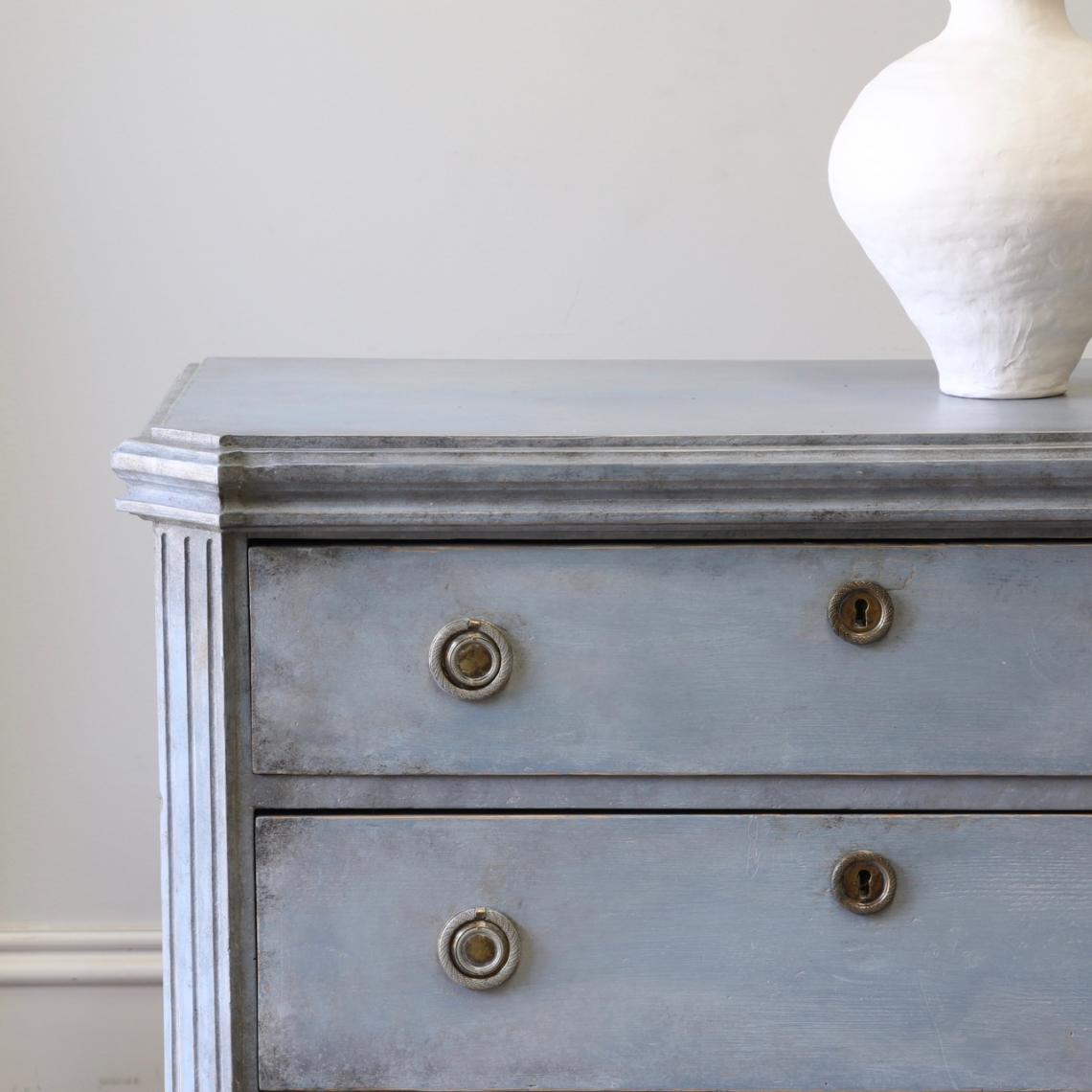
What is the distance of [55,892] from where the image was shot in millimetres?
1565

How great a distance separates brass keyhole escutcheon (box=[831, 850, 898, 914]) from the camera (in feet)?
2.62

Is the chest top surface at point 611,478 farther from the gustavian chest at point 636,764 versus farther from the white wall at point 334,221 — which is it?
the white wall at point 334,221

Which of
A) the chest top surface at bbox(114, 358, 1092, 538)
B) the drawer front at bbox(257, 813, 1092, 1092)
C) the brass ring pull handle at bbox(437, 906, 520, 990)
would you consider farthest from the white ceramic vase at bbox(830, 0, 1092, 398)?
the brass ring pull handle at bbox(437, 906, 520, 990)

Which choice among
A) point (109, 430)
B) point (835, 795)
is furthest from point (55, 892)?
point (835, 795)

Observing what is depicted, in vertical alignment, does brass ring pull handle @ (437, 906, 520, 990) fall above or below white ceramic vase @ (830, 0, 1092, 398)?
below

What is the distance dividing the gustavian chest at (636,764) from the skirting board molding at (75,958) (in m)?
0.79

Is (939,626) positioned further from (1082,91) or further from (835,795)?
(1082,91)

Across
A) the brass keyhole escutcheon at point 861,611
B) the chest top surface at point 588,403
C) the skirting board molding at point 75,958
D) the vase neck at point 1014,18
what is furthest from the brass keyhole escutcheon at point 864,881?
the skirting board molding at point 75,958

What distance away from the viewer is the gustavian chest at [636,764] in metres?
0.76

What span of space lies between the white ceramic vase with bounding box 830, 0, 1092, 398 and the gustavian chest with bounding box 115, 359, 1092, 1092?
9 centimetres

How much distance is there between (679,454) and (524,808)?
0.22 m

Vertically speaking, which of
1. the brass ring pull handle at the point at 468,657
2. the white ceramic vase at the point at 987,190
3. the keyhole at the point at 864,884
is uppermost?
the white ceramic vase at the point at 987,190

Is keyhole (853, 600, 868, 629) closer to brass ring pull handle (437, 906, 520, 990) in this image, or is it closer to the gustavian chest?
the gustavian chest

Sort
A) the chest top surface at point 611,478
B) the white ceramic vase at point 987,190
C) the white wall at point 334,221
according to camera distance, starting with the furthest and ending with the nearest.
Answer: the white wall at point 334,221 < the white ceramic vase at point 987,190 < the chest top surface at point 611,478
